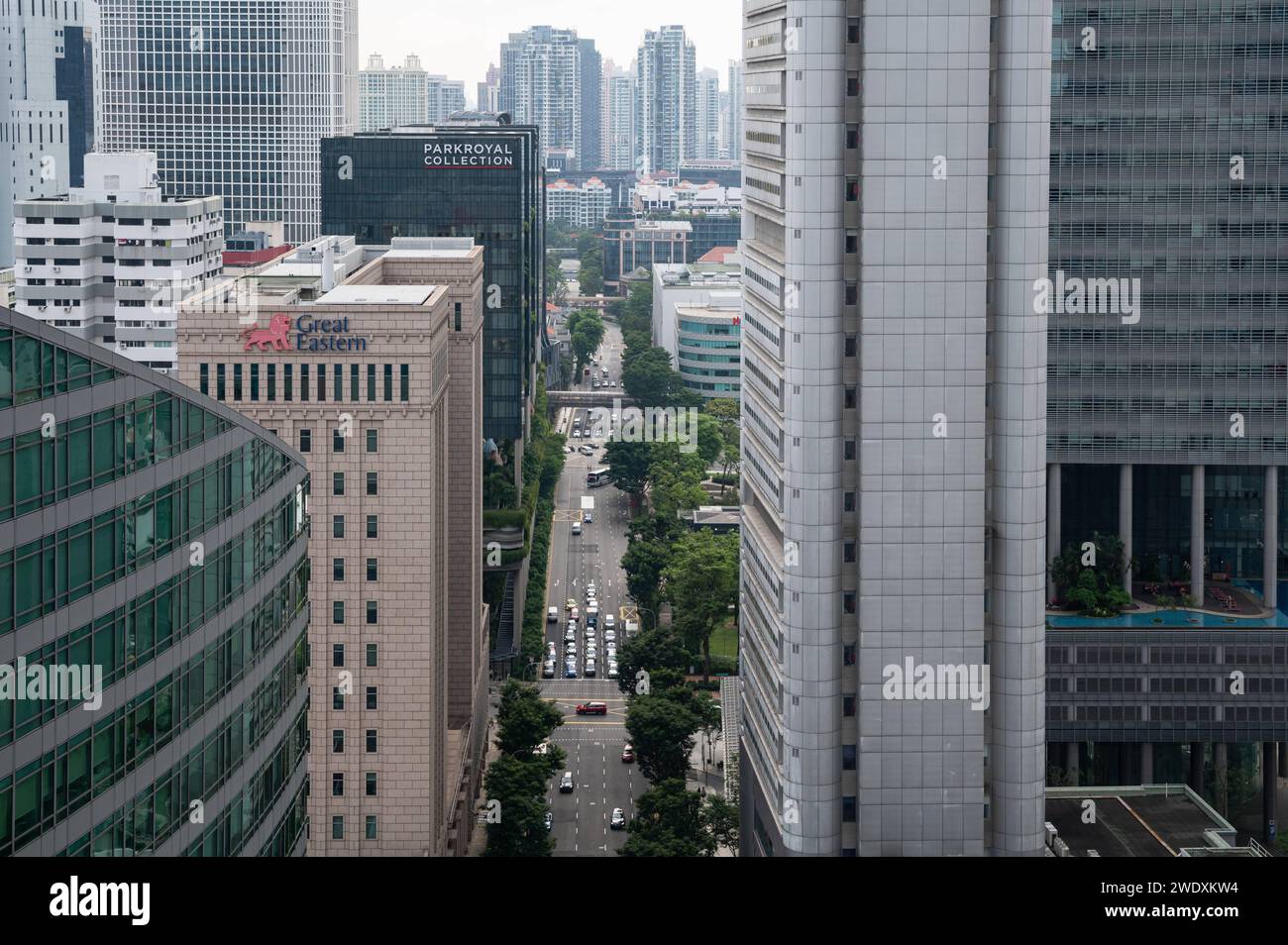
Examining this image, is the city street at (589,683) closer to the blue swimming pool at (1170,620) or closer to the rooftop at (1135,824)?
the rooftop at (1135,824)

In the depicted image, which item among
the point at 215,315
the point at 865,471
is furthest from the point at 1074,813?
the point at 215,315

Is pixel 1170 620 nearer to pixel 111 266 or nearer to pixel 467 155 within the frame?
pixel 467 155

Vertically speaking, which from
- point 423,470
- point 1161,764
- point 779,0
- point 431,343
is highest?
point 779,0

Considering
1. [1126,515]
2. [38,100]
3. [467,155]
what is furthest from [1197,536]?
[38,100]

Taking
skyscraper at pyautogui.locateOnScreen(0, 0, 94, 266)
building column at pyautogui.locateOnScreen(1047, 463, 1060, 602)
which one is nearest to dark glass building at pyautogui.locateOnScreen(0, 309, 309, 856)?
building column at pyautogui.locateOnScreen(1047, 463, 1060, 602)

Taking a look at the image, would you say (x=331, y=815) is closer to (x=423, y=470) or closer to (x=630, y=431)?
(x=423, y=470)

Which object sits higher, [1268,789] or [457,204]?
[457,204]

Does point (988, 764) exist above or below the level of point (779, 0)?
below
